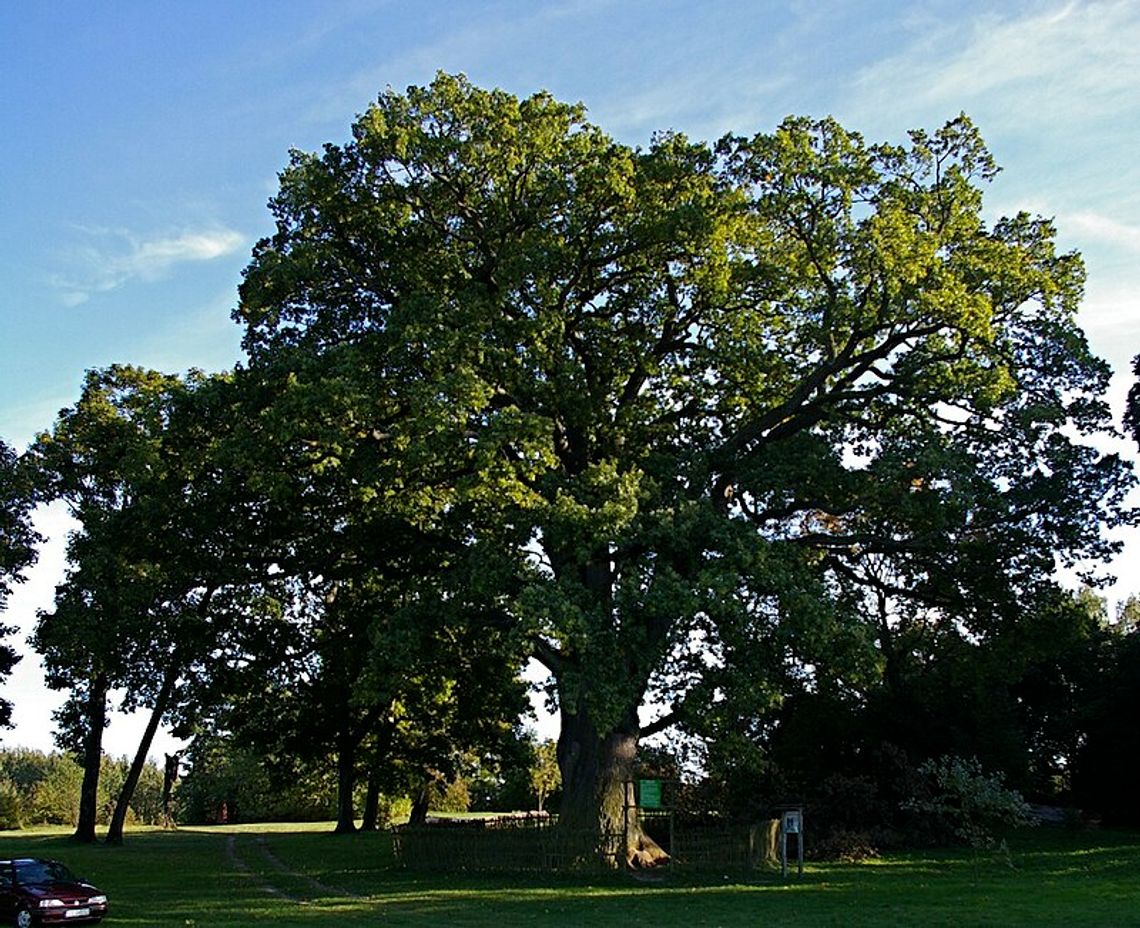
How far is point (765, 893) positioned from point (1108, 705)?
77.9 feet

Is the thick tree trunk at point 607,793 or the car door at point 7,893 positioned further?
the thick tree trunk at point 607,793

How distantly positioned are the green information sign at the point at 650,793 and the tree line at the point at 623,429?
104cm

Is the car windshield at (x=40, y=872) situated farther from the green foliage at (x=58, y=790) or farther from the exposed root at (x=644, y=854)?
the green foliage at (x=58, y=790)

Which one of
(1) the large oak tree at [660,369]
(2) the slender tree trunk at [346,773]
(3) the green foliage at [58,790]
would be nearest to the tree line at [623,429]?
(1) the large oak tree at [660,369]

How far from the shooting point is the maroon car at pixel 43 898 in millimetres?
19156

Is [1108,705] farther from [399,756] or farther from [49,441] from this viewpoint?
[49,441]

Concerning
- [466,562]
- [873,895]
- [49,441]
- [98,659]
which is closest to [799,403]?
[466,562]

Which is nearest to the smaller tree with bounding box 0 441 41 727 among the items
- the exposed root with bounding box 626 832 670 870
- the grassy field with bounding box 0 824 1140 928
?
the grassy field with bounding box 0 824 1140 928

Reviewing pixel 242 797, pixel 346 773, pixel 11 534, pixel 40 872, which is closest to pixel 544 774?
pixel 346 773

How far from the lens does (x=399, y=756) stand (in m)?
47.9

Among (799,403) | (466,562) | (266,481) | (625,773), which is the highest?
(799,403)

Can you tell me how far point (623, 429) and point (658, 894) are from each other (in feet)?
35.8

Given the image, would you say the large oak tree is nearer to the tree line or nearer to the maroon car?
the tree line

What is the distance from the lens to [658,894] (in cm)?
2197
